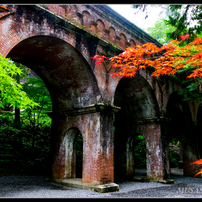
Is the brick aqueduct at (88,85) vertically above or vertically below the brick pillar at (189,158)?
above

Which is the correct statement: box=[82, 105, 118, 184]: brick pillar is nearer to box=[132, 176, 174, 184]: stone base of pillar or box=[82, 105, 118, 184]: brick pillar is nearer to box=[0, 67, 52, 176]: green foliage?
box=[132, 176, 174, 184]: stone base of pillar

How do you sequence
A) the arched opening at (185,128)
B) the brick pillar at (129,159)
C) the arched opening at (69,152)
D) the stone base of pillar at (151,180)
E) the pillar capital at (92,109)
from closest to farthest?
the pillar capital at (92,109)
the arched opening at (69,152)
the stone base of pillar at (151,180)
the brick pillar at (129,159)
the arched opening at (185,128)

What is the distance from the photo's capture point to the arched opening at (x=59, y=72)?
7.20 metres

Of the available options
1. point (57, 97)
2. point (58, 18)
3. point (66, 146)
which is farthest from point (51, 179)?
point (58, 18)

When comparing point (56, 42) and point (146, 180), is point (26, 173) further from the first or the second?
point (56, 42)

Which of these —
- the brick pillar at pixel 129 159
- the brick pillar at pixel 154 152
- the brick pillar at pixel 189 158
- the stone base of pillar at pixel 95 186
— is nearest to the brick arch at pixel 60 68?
the stone base of pillar at pixel 95 186

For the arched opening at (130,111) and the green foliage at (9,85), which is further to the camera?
the arched opening at (130,111)

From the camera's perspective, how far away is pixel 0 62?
4457 millimetres

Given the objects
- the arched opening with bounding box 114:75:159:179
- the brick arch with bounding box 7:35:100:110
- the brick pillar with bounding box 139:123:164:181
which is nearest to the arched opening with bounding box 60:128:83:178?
the brick arch with bounding box 7:35:100:110

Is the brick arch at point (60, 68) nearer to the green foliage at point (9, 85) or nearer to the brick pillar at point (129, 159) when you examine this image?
the green foliage at point (9, 85)

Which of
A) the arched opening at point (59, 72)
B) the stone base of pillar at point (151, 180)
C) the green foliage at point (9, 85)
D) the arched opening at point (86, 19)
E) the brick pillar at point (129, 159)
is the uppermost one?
the arched opening at point (86, 19)

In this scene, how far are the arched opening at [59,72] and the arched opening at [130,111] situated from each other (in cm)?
275

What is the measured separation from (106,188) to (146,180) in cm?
421

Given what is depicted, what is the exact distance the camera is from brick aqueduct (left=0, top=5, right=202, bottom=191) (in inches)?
261
